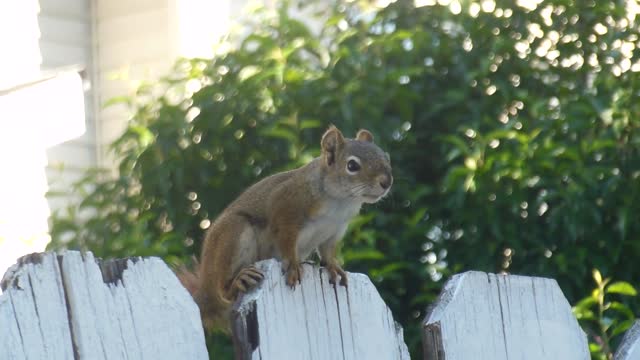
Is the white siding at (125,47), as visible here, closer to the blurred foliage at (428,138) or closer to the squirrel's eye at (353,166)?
the blurred foliage at (428,138)

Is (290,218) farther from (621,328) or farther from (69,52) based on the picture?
(69,52)

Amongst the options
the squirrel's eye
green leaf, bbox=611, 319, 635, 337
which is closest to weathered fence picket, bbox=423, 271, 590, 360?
the squirrel's eye

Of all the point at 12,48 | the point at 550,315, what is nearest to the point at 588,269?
the point at 550,315

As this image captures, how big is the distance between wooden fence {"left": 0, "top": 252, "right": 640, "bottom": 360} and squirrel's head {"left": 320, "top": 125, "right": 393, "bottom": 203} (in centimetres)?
77

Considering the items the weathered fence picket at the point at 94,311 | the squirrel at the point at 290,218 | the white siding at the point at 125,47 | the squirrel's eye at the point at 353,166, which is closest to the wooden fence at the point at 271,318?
the weathered fence picket at the point at 94,311

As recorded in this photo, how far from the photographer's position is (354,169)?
3.33m

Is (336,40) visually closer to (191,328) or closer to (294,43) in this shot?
(294,43)

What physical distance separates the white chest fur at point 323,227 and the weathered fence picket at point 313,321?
2.36 ft

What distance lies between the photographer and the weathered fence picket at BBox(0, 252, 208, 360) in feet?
5.98

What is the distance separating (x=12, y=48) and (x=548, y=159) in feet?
10.2

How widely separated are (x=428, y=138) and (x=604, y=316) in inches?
38.3

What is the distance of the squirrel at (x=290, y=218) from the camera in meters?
2.96

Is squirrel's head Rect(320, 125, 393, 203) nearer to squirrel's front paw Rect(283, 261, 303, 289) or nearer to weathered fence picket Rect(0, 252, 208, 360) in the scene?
squirrel's front paw Rect(283, 261, 303, 289)

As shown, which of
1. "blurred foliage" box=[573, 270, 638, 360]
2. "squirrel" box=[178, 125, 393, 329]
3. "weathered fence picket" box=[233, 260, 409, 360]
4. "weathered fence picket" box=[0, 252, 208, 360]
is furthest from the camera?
"blurred foliage" box=[573, 270, 638, 360]
